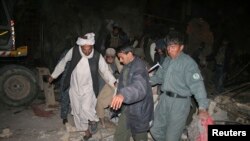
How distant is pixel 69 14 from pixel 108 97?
6.66 meters

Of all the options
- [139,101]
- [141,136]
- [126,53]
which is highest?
[126,53]

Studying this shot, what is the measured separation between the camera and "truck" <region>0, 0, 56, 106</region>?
7.63 meters

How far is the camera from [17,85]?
785 centimetres

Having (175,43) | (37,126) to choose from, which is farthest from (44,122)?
(175,43)

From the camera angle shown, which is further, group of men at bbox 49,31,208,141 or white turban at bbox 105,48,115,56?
white turban at bbox 105,48,115,56

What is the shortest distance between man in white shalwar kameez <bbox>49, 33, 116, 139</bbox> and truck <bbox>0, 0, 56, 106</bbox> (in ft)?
6.38

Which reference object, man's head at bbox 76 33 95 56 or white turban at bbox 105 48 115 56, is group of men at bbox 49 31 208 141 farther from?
white turban at bbox 105 48 115 56

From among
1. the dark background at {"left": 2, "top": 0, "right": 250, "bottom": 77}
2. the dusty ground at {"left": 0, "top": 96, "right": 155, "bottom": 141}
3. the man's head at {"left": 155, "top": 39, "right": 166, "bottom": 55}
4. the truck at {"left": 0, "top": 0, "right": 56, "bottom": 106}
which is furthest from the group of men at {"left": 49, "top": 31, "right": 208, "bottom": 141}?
the dark background at {"left": 2, "top": 0, "right": 250, "bottom": 77}

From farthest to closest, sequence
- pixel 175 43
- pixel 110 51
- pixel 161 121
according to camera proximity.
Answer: pixel 110 51
pixel 161 121
pixel 175 43

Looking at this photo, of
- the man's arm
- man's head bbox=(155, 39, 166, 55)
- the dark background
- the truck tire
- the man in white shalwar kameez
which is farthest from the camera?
the dark background

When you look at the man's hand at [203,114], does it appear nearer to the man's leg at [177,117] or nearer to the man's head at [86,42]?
the man's leg at [177,117]

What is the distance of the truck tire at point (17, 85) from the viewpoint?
7.75m

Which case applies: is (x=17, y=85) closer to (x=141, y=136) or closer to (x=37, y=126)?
(x=37, y=126)

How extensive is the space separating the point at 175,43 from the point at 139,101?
3.23 ft
